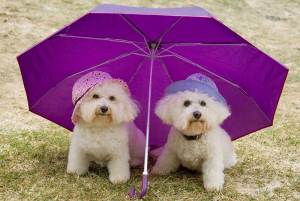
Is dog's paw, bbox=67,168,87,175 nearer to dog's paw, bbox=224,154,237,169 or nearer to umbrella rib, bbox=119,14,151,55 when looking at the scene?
umbrella rib, bbox=119,14,151,55

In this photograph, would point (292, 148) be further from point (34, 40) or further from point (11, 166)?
point (34, 40)

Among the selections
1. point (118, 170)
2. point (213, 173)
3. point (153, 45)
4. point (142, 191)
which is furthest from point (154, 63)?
point (142, 191)

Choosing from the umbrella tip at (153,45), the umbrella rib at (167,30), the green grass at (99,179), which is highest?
the umbrella rib at (167,30)

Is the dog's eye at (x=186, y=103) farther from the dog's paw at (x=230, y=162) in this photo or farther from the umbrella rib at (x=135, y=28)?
the dog's paw at (x=230, y=162)

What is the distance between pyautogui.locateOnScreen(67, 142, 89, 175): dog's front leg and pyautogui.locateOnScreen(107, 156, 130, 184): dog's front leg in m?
0.26

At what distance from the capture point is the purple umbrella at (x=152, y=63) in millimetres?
3773

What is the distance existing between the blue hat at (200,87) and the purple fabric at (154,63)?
0.82 feet

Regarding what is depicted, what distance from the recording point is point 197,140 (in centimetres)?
416

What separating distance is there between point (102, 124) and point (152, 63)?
665 millimetres

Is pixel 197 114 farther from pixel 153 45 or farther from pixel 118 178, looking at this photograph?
pixel 118 178

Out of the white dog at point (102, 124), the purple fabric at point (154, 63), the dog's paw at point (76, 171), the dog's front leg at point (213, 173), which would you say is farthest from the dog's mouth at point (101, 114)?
the dog's front leg at point (213, 173)

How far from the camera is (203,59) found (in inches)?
172

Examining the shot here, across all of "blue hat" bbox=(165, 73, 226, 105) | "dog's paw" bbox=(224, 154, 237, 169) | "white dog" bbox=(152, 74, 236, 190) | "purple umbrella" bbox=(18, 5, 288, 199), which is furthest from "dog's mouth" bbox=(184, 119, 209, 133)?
"dog's paw" bbox=(224, 154, 237, 169)

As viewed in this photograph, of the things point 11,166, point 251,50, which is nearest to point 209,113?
point 251,50
